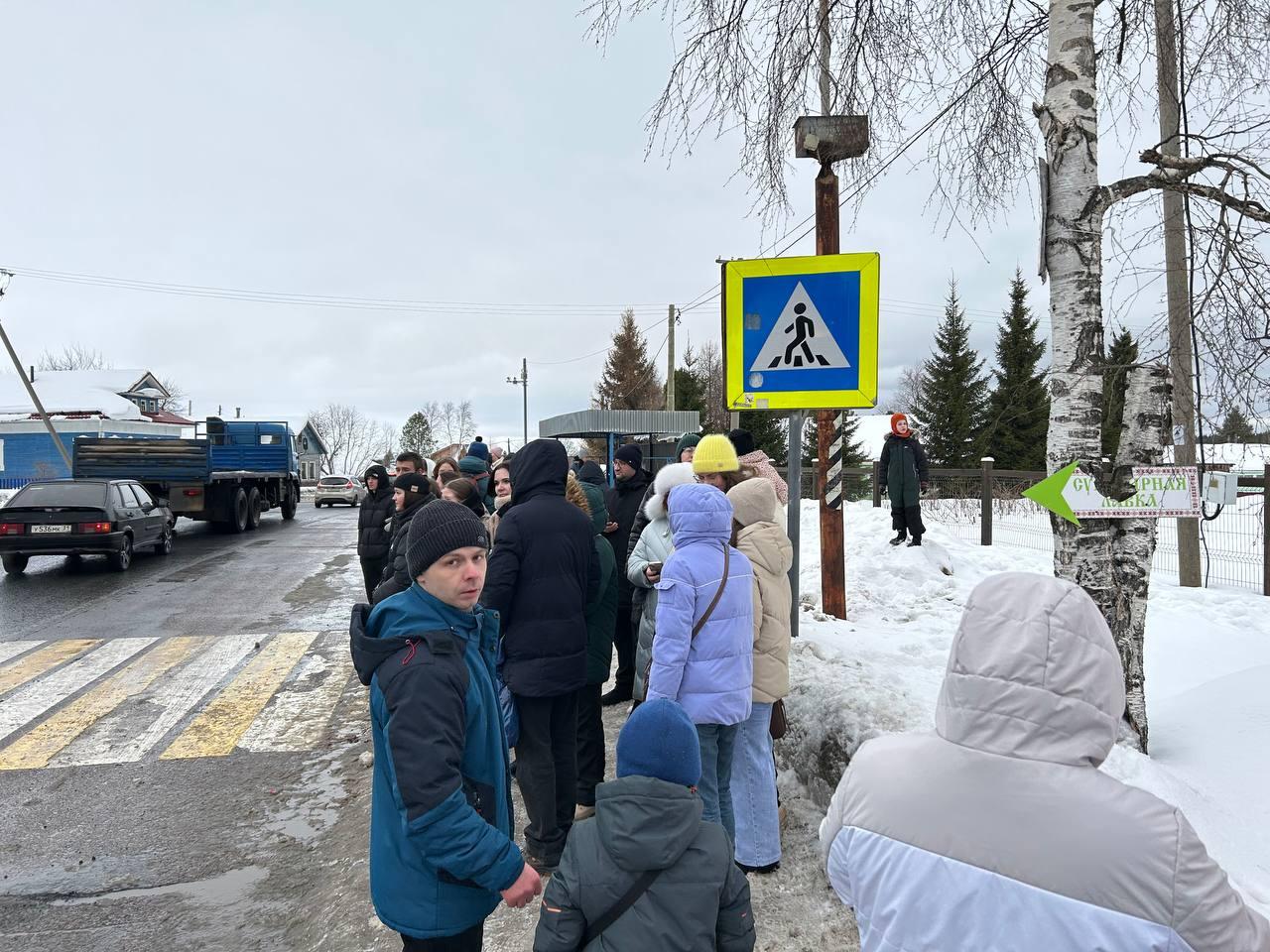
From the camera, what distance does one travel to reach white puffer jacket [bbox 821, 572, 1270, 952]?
1.16 m

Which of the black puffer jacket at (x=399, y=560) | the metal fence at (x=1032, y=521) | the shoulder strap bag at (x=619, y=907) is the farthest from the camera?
the metal fence at (x=1032, y=521)

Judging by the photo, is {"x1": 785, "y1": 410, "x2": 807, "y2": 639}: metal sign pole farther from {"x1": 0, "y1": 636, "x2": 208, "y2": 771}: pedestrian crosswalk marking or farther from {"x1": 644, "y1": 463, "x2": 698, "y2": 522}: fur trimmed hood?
{"x1": 0, "y1": 636, "x2": 208, "y2": 771}: pedestrian crosswalk marking

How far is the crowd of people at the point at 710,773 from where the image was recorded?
1203mm

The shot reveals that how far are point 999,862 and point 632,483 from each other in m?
4.81

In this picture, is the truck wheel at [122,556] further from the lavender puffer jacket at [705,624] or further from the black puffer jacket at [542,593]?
the lavender puffer jacket at [705,624]

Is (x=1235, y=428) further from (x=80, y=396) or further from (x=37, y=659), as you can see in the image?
(x=80, y=396)

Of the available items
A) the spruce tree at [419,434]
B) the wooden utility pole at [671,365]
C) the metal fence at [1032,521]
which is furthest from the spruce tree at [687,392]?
the spruce tree at [419,434]

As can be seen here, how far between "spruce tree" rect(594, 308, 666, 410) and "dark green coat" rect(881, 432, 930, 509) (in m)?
39.8

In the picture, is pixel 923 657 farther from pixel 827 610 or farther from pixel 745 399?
pixel 745 399

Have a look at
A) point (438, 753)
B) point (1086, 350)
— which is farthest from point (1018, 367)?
point (438, 753)

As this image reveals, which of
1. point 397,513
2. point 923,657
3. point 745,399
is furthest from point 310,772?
point 923,657

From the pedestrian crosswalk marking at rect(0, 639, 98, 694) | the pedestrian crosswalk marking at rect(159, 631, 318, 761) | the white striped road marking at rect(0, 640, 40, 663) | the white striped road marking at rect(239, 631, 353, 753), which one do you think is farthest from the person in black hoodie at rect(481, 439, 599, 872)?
the white striped road marking at rect(0, 640, 40, 663)

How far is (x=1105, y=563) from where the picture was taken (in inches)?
141

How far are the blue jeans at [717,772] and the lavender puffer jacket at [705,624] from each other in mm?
126
